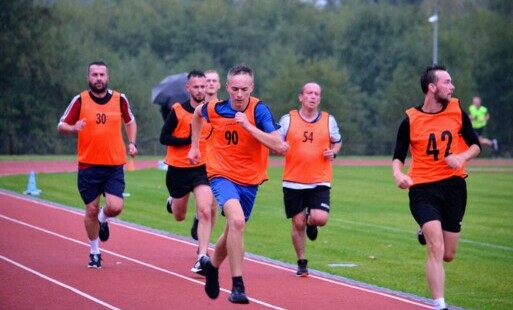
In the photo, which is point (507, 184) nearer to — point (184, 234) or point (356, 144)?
point (184, 234)

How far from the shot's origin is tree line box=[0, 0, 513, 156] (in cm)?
6353

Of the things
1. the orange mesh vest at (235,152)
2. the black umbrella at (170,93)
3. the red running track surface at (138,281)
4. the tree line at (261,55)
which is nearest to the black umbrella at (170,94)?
the black umbrella at (170,93)

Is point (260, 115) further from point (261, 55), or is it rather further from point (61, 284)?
point (261, 55)

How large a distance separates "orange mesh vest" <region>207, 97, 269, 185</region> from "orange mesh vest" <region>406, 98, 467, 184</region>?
1455 millimetres

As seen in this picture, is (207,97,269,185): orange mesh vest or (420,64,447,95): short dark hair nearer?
(420,64,447,95): short dark hair

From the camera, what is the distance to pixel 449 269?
14406 millimetres

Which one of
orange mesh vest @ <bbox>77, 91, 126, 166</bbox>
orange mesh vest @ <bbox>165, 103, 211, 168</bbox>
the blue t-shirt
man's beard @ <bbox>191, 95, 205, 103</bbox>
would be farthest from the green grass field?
orange mesh vest @ <bbox>77, 91, 126, 166</bbox>

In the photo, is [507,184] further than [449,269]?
Yes

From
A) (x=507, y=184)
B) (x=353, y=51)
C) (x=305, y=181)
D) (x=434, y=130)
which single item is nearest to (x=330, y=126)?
(x=305, y=181)

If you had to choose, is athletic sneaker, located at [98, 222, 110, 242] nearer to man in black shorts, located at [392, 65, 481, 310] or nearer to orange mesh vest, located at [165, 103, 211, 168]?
orange mesh vest, located at [165, 103, 211, 168]

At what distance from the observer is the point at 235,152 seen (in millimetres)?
10781

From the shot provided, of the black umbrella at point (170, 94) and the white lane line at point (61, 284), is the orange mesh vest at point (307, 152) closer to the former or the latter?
the white lane line at point (61, 284)

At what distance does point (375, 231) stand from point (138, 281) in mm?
7485

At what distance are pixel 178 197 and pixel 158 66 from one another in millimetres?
63107
